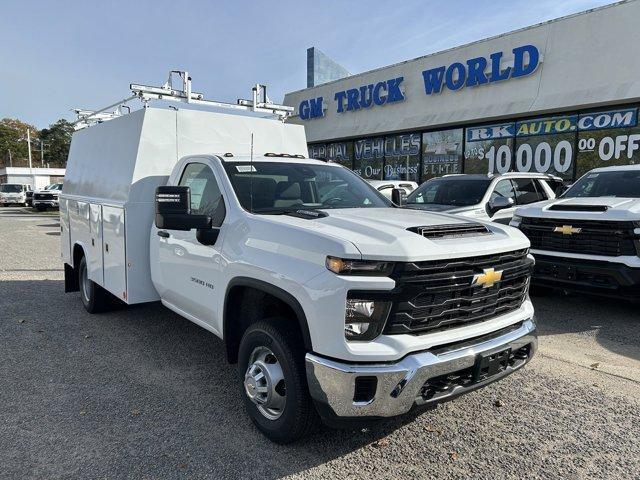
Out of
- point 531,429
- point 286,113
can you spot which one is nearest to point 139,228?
point 286,113

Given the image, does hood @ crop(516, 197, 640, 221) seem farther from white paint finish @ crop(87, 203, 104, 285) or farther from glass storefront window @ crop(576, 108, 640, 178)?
glass storefront window @ crop(576, 108, 640, 178)

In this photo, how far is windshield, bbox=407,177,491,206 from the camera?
8.93m

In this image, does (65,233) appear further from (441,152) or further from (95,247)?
(441,152)

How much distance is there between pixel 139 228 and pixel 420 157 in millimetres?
14845

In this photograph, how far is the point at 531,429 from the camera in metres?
3.51

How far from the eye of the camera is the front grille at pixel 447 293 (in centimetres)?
278

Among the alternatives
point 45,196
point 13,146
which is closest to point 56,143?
point 13,146

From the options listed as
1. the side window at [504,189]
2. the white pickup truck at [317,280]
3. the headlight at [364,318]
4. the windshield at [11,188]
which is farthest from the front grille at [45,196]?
the headlight at [364,318]

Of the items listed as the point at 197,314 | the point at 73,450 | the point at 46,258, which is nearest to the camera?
the point at 73,450

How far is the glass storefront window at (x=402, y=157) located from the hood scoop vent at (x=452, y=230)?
15.6m

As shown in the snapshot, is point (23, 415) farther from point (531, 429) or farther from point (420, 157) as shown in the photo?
point (420, 157)

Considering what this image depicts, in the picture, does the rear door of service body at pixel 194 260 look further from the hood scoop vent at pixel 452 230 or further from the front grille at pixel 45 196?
the front grille at pixel 45 196

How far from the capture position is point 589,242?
20.3 feet

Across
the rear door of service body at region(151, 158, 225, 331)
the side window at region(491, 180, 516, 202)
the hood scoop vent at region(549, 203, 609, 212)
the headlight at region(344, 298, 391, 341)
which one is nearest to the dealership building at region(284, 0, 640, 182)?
the side window at region(491, 180, 516, 202)
